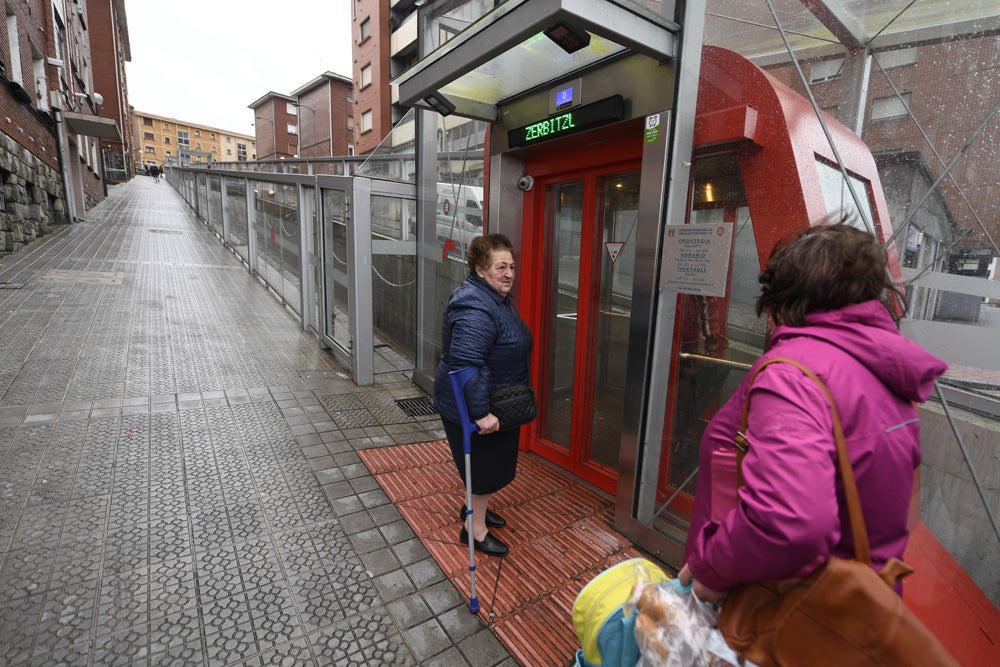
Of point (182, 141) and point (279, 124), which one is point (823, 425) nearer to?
point (279, 124)

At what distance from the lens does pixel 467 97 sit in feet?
12.5

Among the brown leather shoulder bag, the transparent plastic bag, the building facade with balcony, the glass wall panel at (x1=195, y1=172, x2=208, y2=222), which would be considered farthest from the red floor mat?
the glass wall panel at (x1=195, y1=172, x2=208, y2=222)

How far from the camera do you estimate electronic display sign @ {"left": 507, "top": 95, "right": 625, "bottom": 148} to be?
2928mm

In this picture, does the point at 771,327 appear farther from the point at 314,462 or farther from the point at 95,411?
the point at 95,411

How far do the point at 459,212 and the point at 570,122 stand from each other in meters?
1.85

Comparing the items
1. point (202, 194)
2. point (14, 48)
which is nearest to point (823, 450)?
point (14, 48)

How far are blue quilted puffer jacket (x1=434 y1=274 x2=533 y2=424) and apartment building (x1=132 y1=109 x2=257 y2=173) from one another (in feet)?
307

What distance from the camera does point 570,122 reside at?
3.24 metres

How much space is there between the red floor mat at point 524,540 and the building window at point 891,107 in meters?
2.57

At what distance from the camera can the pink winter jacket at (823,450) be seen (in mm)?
1018

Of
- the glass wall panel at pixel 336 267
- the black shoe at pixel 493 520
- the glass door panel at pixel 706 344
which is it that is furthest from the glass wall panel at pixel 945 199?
the glass wall panel at pixel 336 267

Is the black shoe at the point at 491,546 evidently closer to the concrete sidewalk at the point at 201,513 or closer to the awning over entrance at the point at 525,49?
the concrete sidewalk at the point at 201,513

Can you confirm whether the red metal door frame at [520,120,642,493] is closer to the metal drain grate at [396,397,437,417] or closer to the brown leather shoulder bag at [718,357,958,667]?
the metal drain grate at [396,397,437,417]

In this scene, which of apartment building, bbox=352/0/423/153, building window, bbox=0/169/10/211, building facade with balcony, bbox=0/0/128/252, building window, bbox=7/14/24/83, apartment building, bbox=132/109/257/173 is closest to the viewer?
building window, bbox=0/169/10/211
